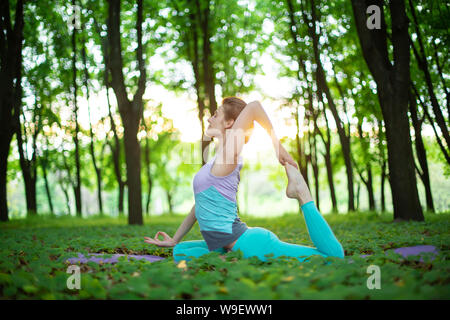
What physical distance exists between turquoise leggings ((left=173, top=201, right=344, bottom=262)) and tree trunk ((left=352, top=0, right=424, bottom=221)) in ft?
24.3

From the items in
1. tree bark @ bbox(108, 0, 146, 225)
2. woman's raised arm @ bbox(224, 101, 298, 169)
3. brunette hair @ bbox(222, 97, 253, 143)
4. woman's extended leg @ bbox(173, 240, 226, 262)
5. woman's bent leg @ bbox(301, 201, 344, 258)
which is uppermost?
tree bark @ bbox(108, 0, 146, 225)

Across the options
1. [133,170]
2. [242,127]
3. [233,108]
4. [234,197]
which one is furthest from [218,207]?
Result: [133,170]

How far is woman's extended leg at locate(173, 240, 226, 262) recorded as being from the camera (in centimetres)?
415

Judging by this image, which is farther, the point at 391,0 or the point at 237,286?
the point at 391,0

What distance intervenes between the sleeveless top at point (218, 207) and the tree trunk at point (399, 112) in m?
7.83

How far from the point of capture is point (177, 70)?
2438 cm

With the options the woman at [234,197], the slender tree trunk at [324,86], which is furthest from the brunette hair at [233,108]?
the slender tree trunk at [324,86]

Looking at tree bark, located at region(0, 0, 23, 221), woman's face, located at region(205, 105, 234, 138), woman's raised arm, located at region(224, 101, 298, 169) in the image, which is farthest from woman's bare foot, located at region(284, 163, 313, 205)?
tree bark, located at region(0, 0, 23, 221)

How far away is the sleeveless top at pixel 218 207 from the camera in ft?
12.5

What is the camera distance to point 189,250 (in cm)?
423

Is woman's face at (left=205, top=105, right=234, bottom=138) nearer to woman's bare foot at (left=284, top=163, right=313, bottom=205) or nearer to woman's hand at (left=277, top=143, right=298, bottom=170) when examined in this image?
woman's hand at (left=277, top=143, right=298, bottom=170)
